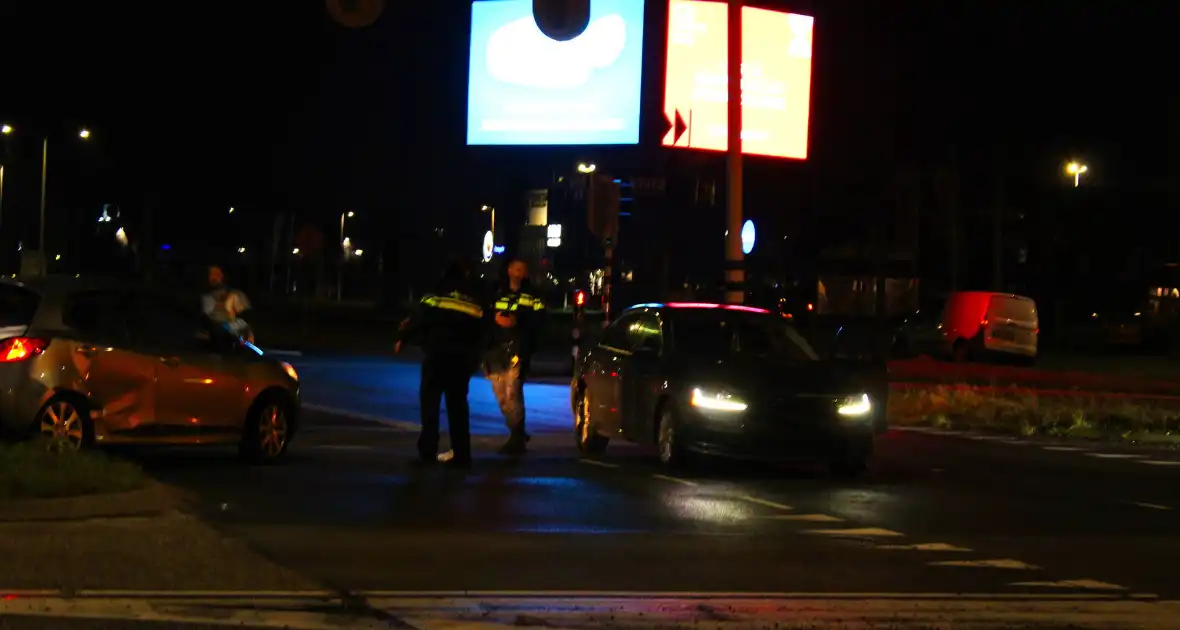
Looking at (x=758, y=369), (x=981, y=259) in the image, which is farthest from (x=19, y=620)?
(x=981, y=259)

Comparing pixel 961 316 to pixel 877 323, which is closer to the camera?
pixel 877 323

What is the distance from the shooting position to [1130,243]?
6481 cm

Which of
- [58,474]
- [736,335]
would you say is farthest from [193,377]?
[736,335]

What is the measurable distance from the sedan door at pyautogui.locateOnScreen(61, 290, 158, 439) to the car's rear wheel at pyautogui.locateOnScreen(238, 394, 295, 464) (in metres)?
0.97

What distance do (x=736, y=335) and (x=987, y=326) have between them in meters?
19.7

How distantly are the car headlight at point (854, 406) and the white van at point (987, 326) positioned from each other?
67.4 ft

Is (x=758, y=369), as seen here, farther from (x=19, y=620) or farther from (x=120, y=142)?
(x=120, y=142)

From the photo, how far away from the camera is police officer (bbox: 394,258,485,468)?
45.3ft

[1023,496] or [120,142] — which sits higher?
[120,142]

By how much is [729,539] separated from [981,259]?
57.5m

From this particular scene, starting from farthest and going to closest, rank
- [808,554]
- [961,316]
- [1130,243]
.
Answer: [1130,243]
[961,316]
[808,554]

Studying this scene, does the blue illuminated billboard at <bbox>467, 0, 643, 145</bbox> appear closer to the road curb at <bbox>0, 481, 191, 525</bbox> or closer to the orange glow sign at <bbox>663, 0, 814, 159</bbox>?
the orange glow sign at <bbox>663, 0, 814, 159</bbox>

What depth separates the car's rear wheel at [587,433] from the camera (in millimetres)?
15586

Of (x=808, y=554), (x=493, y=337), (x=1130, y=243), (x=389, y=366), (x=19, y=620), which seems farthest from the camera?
(x=1130, y=243)
